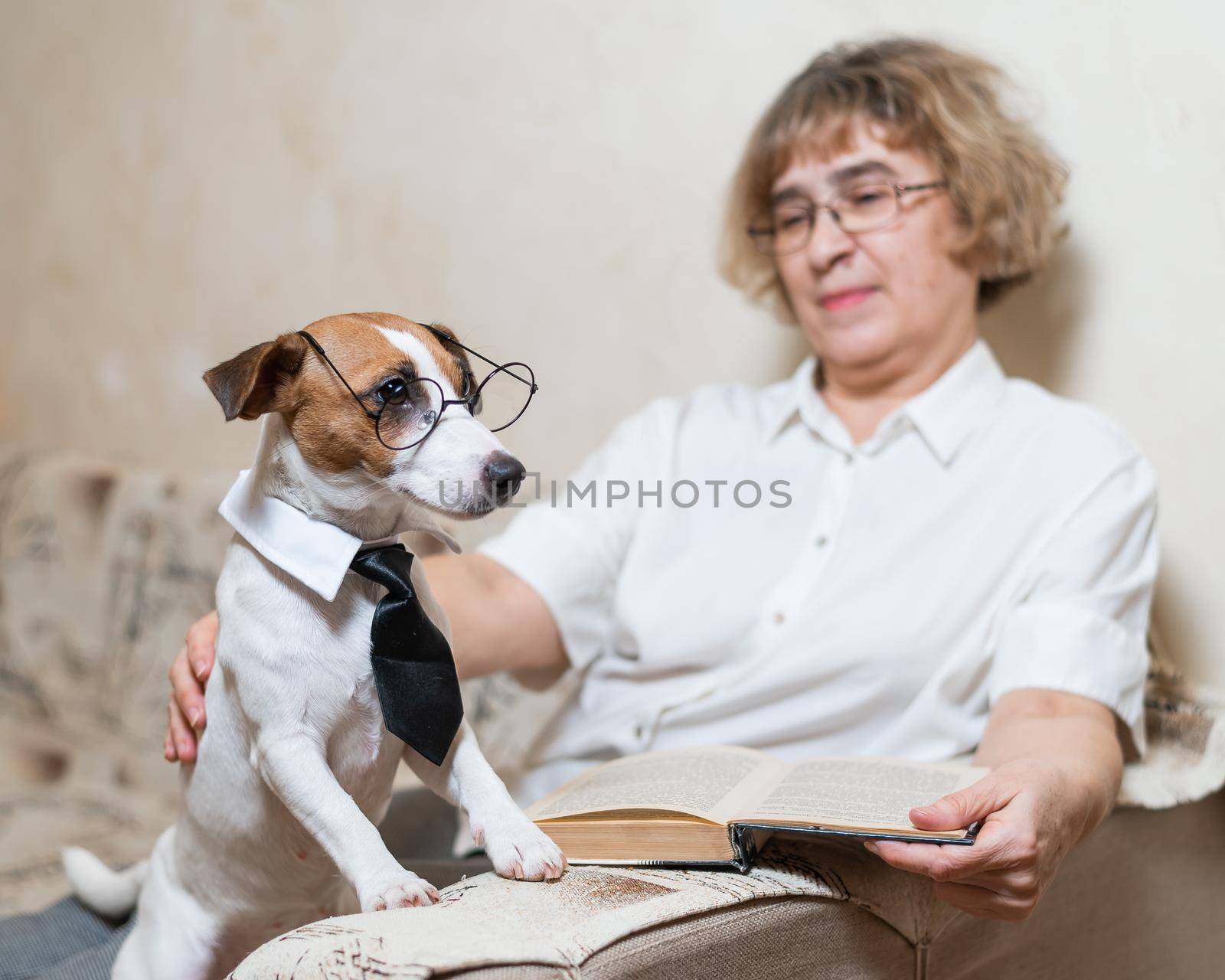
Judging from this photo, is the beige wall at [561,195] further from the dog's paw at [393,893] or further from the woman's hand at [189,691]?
the dog's paw at [393,893]

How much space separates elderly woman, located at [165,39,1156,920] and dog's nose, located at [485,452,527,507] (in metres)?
0.53

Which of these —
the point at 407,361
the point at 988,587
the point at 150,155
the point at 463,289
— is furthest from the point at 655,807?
the point at 150,155

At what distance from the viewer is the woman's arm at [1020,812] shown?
0.80 m

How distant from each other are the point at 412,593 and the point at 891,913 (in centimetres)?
52

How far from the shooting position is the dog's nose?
24.7 inches

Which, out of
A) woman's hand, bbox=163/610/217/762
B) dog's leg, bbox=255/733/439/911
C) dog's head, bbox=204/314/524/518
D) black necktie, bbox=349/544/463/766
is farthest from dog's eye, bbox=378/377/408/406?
woman's hand, bbox=163/610/217/762

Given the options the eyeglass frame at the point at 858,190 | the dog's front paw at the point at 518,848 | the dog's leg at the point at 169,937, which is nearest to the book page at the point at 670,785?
the dog's front paw at the point at 518,848

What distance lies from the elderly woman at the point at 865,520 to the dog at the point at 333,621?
0.38 meters

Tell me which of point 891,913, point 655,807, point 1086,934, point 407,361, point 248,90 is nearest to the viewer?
point 407,361

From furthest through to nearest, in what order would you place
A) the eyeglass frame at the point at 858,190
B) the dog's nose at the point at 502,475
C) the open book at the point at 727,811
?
the eyeglass frame at the point at 858,190 < the open book at the point at 727,811 < the dog's nose at the point at 502,475

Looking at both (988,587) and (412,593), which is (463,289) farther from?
(412,593)

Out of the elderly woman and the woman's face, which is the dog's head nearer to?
the elderly woman

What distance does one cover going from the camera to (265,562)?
709 mm

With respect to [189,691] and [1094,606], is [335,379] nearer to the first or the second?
[189,691]
